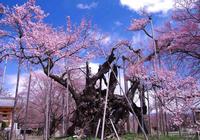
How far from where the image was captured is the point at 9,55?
12.3 metres

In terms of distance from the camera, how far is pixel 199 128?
31.5ft

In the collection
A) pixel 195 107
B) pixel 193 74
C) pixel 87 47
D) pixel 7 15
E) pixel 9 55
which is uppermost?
pixel 7 15

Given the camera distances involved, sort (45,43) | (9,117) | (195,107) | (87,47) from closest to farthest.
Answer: (195,107), (45,43), (87,47), (9,117)

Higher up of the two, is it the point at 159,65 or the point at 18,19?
the point at 18,19

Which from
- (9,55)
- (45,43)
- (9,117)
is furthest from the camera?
(9,117)

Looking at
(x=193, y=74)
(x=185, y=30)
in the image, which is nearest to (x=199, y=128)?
(x=193, y=74)

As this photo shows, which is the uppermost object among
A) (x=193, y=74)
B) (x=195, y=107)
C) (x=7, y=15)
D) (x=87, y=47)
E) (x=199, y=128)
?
(x=7, y=15)

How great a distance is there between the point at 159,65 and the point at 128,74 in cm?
Result: 240

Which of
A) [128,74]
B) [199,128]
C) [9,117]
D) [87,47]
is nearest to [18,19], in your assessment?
[87,47]

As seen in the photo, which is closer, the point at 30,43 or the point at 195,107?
the point at 195,107

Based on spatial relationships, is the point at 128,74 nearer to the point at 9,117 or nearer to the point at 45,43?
the point at 45,43

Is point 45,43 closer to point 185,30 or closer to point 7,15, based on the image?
point 7,15

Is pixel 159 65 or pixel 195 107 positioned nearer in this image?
pixel 195 107

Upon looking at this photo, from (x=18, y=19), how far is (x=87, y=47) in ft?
14.5
